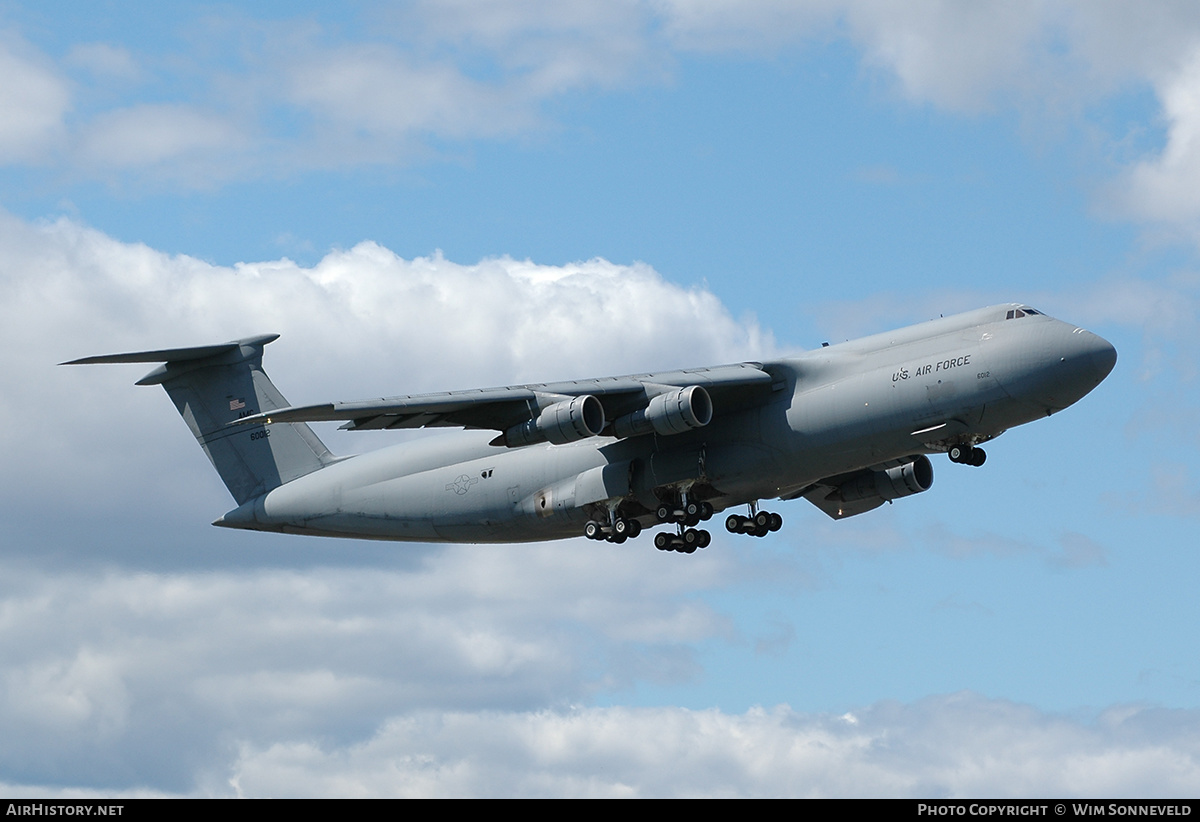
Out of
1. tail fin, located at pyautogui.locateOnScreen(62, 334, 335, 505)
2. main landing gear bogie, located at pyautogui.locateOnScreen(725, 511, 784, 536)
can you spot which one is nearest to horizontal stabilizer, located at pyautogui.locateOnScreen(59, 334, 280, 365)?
tail fin, located at pyautogui.locateOnScreen(62, 334, 335, 505)

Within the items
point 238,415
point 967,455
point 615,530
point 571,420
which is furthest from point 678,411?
point 238,415

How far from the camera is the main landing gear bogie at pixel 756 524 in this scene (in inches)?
1107

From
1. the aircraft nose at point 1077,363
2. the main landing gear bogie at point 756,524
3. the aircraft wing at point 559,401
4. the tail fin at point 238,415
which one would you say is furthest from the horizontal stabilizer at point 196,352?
the aircraft nose at point 1077,363

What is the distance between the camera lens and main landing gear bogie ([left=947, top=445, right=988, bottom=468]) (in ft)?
81.5

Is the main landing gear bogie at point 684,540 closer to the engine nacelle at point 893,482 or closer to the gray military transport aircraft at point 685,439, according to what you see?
the gray military transport aircraft at point 685,439

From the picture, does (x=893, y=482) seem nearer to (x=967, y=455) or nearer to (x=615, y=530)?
(x=967, y=455)

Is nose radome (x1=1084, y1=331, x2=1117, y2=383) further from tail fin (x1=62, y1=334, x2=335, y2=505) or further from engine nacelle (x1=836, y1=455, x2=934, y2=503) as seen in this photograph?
tail fin (x1=62, y1=334, x2=335, y2=505)

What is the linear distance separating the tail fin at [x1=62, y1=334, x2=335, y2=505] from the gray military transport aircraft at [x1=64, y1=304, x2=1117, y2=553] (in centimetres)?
13

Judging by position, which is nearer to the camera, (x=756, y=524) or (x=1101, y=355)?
(x=1101, y=355)

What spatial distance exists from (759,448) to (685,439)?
1436 mm

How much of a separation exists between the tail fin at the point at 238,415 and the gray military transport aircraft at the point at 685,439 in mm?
128

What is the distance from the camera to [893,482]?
93.8 ft

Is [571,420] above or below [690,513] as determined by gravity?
above
